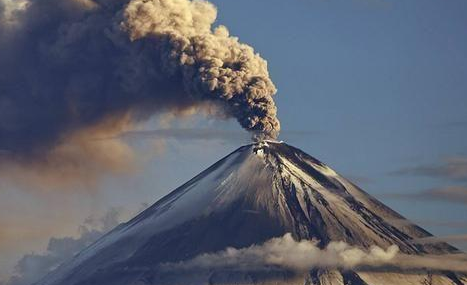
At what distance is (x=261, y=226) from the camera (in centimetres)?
10931

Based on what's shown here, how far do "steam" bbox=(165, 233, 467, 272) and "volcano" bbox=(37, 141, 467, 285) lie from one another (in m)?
0.46

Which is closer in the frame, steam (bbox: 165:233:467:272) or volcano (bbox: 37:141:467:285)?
steam (bbox: 165:233:467:272)

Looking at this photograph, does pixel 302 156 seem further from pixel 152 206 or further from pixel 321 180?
pixel 152 206

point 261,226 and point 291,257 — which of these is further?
point 261,226

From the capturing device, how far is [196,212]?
113 metres

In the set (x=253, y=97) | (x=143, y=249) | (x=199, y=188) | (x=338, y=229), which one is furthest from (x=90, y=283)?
(x=253, y=97)

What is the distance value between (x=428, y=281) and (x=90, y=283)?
84.0ft

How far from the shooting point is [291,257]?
107 meters

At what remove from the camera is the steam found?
107 metres

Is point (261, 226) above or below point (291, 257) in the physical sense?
above

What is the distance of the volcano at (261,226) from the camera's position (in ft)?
356

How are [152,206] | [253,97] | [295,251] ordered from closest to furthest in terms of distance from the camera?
[253,97]
[295,251]
[152,206]

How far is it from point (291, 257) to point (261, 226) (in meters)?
3.73

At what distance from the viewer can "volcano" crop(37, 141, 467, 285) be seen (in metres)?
109
